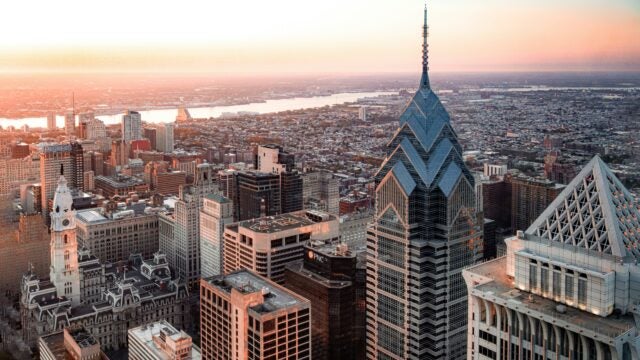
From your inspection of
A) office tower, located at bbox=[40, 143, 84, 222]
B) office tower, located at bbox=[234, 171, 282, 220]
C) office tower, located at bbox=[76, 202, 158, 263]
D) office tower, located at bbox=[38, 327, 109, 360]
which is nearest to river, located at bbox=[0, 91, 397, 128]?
office tower, located at bbox=[40, 143, 84, 222]

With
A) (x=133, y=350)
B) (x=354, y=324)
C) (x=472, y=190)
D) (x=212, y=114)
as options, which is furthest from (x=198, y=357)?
(x=212, y=114)

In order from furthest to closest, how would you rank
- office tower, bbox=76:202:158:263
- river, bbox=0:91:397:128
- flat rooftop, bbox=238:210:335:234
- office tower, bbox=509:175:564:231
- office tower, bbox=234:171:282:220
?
river, bbox=0:91:397:128 < office tower, bbox=76:202:158:263 < office tower, bbox=234:171:282:220 < flat rooftop, bbox=238:210:335:234 < office tower, bbox=509:175:564:231

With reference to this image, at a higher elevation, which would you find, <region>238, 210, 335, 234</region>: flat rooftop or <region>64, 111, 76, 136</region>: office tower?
<region>64, 111, 76, 136</region>: office tower

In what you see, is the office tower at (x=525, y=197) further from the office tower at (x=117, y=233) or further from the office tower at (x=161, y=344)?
the office tower at (x=117, y=233)

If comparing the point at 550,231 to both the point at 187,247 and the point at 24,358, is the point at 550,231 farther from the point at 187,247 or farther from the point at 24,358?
the point at 187,247

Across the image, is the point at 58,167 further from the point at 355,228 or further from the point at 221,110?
the point at 221,110

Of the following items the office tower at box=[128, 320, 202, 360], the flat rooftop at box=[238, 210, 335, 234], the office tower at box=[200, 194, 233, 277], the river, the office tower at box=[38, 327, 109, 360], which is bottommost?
the office tower at box=[38, 327, 109, 360]

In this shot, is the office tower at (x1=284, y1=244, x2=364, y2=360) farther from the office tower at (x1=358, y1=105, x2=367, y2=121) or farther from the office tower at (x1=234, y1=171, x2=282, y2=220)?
the office tower at (x1=358, y1=105, x2=367, y2=121)
